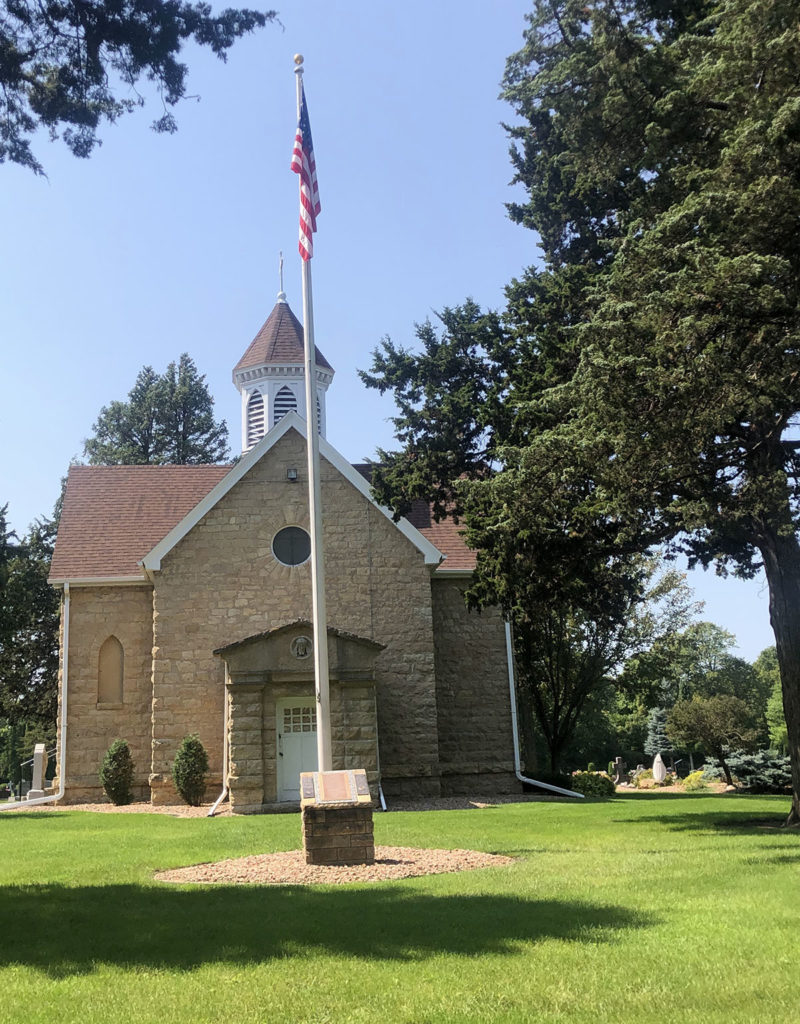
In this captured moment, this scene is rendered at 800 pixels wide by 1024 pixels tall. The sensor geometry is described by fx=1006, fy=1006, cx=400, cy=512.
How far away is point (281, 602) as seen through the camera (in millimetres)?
25781

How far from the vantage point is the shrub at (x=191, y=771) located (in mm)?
24062

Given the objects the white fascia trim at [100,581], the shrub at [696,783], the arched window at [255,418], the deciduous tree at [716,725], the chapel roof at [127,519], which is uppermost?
the arched window at [255,418]

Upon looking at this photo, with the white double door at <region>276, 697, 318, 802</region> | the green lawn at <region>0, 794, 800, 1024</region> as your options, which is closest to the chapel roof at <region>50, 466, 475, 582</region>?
the white double door at <region>276, 697, 318, 802</region>

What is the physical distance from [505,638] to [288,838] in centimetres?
1363

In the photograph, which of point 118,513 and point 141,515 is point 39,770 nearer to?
point 118,513

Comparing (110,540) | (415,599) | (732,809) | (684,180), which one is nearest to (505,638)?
(415,599)

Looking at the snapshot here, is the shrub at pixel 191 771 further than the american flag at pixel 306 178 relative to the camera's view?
Yes

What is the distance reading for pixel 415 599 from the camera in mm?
26078

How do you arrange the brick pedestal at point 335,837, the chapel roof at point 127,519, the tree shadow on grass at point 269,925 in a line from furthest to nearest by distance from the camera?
the chapel roof at point 127,519 → the brick pedestal at point 335,837 → the tree shadow on grass at point 269,925

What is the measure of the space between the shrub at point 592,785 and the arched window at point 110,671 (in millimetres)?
13227

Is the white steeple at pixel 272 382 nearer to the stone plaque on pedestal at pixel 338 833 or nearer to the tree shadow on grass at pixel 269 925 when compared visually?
the stone plaque on pedestal at pixel 338 833

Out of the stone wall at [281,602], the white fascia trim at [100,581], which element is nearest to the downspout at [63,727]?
the white fascia trim at [100,581]

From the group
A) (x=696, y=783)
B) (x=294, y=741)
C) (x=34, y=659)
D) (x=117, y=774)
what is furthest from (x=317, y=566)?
(x=34, y=659)

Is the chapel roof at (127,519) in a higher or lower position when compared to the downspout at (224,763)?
higher
